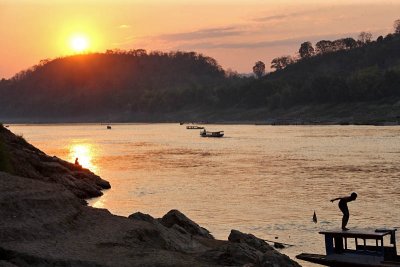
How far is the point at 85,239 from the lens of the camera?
2323cm

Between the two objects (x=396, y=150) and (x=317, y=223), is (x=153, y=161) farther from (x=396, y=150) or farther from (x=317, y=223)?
(x=317, y=223)

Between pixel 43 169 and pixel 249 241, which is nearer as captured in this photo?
pixel 249 241

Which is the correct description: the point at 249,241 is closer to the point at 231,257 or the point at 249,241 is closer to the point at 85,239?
the point at 231,257

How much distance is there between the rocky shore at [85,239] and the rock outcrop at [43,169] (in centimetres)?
2324

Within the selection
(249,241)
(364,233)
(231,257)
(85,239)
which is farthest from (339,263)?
(85,239)

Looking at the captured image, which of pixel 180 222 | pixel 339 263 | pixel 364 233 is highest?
pixel 364 233

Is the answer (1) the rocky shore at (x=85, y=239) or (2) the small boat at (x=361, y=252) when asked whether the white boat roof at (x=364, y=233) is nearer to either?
(2) the small boat at (x=361, y=252)

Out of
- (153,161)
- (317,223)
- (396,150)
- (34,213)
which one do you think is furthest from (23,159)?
(396,150)

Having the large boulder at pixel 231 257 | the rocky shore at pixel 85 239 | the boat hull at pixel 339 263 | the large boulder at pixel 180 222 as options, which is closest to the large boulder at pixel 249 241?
the rocky shore at pixel 85 239

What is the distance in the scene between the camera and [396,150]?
342 ft

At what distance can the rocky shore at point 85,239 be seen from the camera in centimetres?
2103

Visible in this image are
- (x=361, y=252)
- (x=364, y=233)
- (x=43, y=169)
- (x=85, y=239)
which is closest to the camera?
(x=85, y=239)

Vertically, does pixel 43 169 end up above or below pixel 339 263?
above

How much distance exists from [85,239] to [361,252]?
1205 cm
